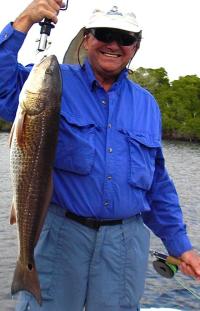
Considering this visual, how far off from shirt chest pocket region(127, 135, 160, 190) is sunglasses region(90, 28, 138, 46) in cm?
75

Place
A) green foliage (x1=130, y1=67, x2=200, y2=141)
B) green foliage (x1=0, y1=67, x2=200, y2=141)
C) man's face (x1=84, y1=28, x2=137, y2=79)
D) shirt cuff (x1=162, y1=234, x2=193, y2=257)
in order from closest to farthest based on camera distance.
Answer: man's face (x1=84, y1=28, x2=137, y2=79), shirt cuff (x1=162, y1=234, x2=193, y2=257), green foliage (x1=0, y1=67, x2=200, y2=141), green foliage (x1=130, y1=67, x2=200, y2=141)

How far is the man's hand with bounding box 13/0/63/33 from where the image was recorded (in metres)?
3.40

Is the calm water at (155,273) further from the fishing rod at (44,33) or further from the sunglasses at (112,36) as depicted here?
the fishing rod at (44,33)

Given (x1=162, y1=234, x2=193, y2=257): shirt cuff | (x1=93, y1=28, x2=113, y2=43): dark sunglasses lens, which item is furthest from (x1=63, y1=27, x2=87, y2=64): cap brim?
(x1=162, y1=234, x2=193, y2=257): shirt cuff

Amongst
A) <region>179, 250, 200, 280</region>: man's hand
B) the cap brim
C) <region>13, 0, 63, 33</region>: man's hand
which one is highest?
<region>13, 0, 63, 33</region>: man's hand

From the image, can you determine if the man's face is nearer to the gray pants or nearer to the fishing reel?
the gray pants

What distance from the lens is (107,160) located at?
12.7ft

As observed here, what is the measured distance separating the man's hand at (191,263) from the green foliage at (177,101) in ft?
278

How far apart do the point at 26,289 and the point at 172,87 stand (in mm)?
106938

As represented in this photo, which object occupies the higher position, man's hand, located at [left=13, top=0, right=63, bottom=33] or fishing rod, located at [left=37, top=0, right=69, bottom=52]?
man's hand, located at [left=13, top=0, right=63, bottom=33]

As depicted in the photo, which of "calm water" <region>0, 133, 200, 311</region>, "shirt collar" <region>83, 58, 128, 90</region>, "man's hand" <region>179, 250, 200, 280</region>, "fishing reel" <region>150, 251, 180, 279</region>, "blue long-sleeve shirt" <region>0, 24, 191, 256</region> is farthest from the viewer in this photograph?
"calm water" <region>0, 133, 200, 311</region>

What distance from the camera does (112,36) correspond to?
388 centimetres

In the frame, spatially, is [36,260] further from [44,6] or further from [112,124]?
[44,6]

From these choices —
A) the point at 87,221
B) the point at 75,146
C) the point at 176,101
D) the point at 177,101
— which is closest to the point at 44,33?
the point at 75,146
